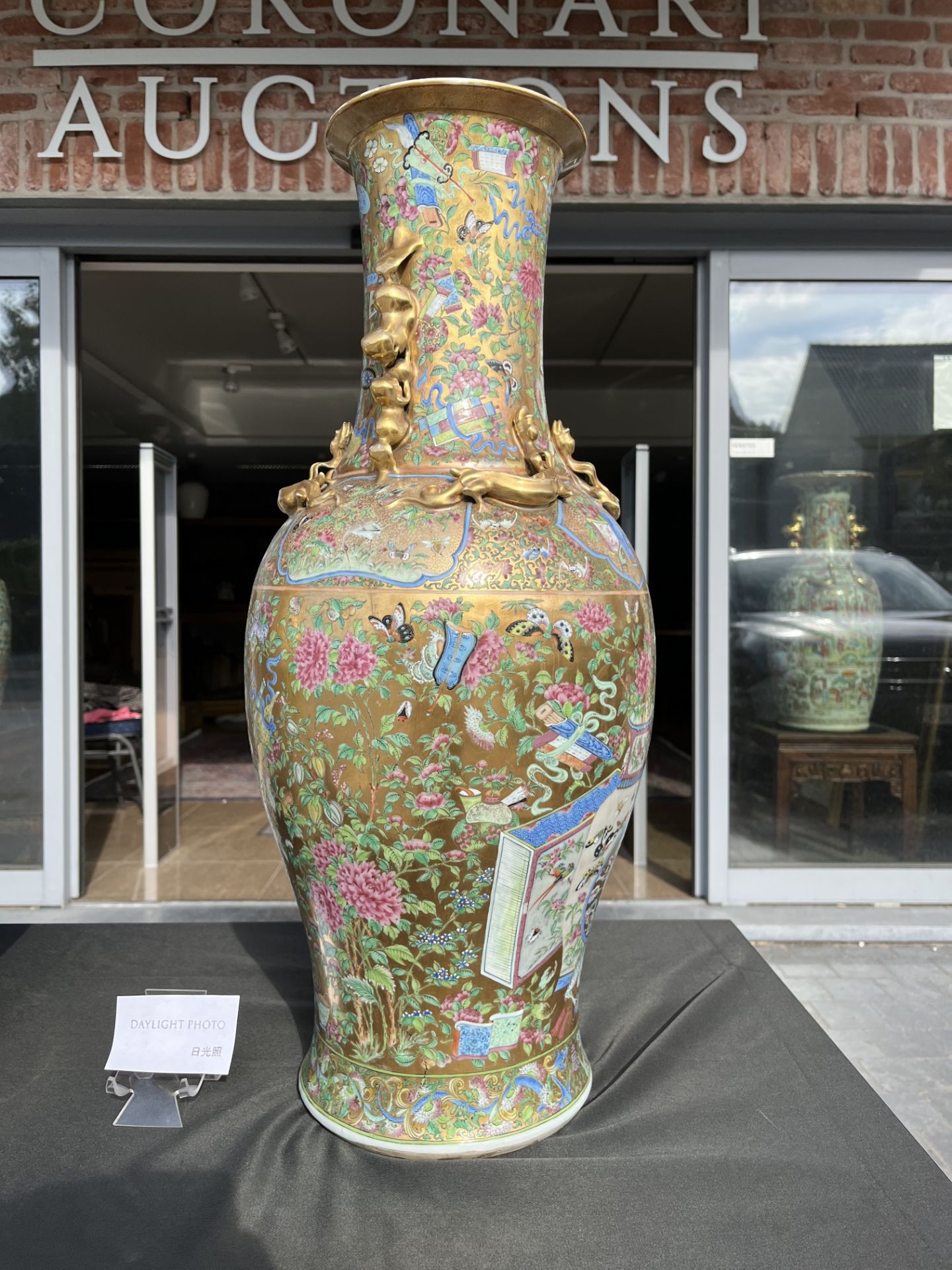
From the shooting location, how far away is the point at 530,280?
1.29m

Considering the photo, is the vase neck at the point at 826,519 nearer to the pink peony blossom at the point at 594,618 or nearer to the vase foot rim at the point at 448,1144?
the pink peony blossom at the point at 594,618

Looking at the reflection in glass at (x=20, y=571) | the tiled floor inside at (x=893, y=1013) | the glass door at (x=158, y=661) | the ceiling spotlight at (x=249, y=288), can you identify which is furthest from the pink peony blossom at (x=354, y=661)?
the ceiling spotlight at (x=249, y=288)

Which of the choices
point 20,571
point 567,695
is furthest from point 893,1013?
point 20,571

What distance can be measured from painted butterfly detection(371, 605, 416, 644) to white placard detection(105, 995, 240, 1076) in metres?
0.61

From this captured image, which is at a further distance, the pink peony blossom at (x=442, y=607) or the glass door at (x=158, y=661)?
the glass door at (x=158, y=661)

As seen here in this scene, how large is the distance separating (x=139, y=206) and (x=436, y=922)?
2160 millimetres

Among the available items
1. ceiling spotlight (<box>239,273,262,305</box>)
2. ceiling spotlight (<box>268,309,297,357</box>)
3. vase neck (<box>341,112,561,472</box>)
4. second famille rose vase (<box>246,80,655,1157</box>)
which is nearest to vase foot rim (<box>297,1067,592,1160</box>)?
second famille rose vase (<box>246,80,655,1157</box>)

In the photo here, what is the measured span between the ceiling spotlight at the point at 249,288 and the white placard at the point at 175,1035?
10.6 ft

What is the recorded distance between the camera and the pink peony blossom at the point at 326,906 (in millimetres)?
1207

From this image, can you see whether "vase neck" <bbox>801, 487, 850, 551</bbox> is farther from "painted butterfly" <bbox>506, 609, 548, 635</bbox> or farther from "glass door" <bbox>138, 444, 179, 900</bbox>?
"glass door" <bbox>138, 444, 179, 900</bbox>

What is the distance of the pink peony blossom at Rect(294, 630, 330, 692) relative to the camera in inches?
44.4

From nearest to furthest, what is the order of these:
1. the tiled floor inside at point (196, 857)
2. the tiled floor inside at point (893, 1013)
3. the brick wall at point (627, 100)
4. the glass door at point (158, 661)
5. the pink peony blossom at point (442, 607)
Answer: the pink peony blossom at point (442, 607), the tiled floor inside at point (893, 1013), the brick wall at point (627, 100), the tiled floor inside at point (196, 857), the glass door at point (158, 661)

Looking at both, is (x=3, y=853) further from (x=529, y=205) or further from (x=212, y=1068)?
(x=529, y=205)

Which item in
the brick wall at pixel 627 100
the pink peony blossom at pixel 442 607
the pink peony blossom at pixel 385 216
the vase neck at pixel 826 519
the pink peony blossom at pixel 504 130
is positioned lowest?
the pink peony blossom at pixel 442 607
